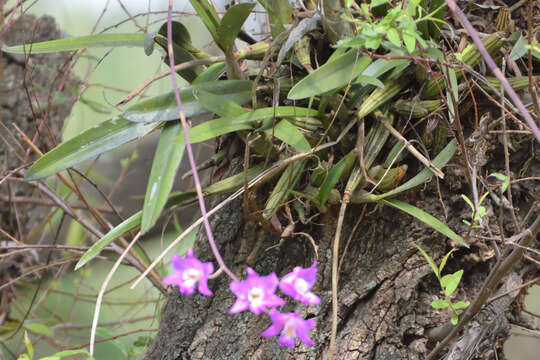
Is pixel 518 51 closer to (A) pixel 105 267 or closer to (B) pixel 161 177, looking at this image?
(B) pixel 161 177

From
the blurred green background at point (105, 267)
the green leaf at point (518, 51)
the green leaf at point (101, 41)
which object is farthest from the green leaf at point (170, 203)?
the blurred green background at point (105, 267)

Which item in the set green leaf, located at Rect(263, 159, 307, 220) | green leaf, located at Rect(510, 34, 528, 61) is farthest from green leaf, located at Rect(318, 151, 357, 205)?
green leaf, located at Rect(510, 34, 528, 61)

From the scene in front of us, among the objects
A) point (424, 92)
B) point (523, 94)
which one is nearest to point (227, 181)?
point (424, 92)

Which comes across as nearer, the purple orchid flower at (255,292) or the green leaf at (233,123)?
the purple orchid flower at (255,292)

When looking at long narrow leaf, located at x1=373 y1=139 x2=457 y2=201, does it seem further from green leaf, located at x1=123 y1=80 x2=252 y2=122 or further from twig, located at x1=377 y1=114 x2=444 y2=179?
green leaf, located at x1=123 y1=80 x2=252 y2=122

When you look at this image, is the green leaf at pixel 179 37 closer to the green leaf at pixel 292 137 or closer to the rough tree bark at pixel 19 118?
the green leaf at pixel 292 137

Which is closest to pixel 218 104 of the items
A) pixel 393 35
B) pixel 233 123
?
pixel 233 123

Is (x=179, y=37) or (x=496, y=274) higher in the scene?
(x=179, y=37)
